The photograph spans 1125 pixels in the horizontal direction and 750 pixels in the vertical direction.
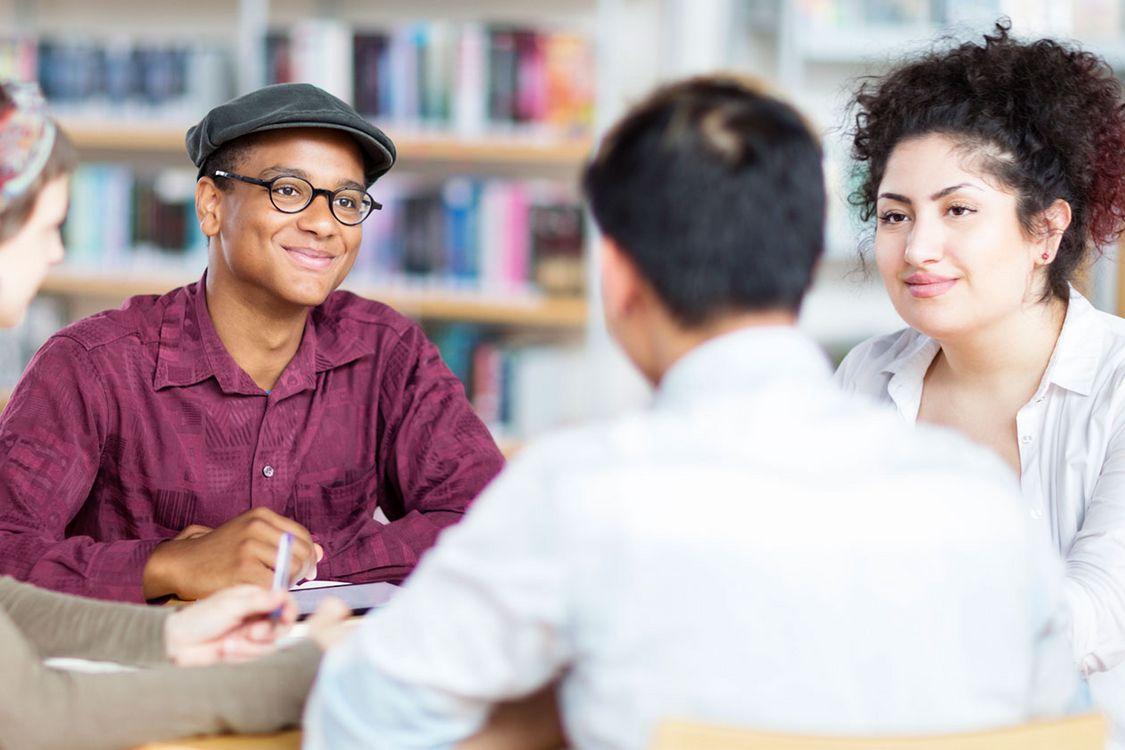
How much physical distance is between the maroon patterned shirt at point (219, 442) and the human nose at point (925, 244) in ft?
2.09

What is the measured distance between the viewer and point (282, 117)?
1.76 meters

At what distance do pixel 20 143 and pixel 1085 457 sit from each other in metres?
1.32

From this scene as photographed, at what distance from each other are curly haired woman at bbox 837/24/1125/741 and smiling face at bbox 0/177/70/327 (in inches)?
43.2

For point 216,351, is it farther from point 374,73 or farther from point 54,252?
point 374,73

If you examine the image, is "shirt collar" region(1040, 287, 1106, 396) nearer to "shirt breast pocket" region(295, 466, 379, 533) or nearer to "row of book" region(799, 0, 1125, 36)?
"shirt breast pocket" region(295, 466, 379, 533)

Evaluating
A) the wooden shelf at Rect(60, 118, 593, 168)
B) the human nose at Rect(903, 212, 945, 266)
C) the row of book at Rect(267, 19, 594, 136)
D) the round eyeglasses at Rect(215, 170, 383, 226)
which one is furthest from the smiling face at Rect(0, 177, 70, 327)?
the row of book at Rect(267, 19, 594, 136)

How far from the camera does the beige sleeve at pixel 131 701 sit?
1105 millimetres

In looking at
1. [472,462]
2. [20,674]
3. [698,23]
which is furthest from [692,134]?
[698,23]

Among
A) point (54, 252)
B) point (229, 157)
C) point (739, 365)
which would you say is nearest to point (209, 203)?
point (229, 157)

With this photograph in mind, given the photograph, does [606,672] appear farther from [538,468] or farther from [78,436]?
[78,436]

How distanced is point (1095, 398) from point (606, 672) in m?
1.07

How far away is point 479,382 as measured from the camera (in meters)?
3.61

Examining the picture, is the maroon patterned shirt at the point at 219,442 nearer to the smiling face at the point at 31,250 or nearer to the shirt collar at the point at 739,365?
the smiling face at the point at 31,250

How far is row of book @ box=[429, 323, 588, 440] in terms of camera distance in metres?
3.60
